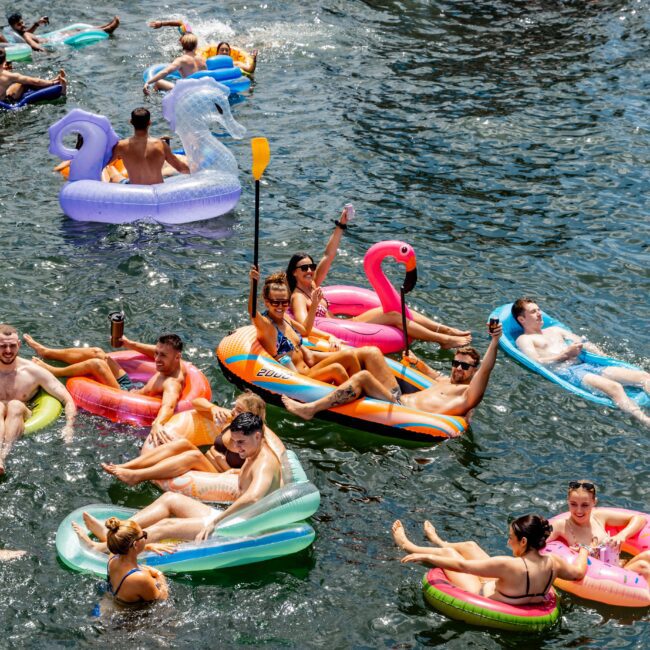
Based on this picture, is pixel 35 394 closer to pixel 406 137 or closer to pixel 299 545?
pixel 299 545

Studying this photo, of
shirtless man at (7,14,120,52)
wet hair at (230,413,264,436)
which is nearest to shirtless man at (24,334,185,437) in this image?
wet hair at (230,413,264,436)

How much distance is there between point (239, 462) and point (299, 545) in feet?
3.60

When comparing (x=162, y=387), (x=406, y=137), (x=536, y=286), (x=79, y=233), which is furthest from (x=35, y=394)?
(x=406, y=137)

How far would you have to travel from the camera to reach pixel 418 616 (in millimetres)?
7844

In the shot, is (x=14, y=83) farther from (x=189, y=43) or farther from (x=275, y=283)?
(x=275, y=283)

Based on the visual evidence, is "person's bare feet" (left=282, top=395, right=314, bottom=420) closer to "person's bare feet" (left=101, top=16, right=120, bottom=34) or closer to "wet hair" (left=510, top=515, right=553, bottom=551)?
"wet hair" (left=510, top=515, right=553, bottom=551)

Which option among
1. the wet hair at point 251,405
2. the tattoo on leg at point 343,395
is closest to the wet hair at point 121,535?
the wet hair at point 251,405

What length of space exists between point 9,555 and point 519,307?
6139 mm

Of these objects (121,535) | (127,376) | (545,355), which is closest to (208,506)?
(121,535)

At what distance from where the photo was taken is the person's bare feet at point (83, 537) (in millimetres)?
8031

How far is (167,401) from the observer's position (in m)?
9.68

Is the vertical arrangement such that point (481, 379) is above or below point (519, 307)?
above

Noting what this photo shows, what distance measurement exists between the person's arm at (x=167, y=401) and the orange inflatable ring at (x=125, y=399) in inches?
2.4

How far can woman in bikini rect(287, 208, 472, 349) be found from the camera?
11.3 meters
